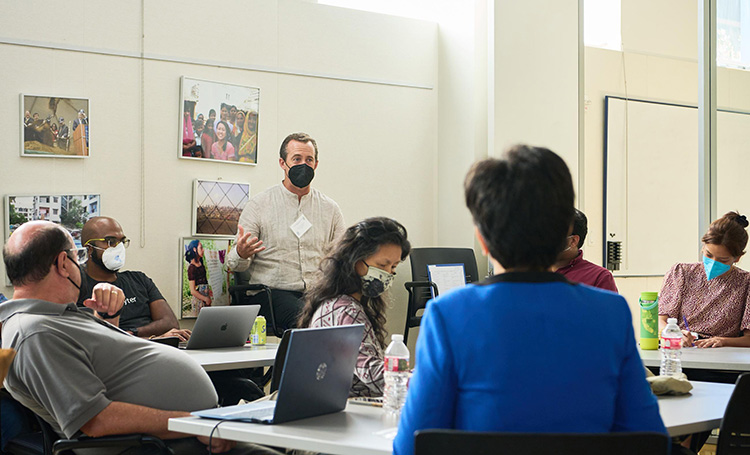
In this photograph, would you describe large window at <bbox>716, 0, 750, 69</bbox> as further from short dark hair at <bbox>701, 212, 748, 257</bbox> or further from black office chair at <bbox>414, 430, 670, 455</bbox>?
black office chair at <bbox>414, 430, 670, 455</bbox>

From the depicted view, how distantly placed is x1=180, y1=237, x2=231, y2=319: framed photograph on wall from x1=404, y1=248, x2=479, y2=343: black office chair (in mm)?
1361

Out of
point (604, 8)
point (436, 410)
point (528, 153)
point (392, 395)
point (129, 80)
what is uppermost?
point (604, 8)

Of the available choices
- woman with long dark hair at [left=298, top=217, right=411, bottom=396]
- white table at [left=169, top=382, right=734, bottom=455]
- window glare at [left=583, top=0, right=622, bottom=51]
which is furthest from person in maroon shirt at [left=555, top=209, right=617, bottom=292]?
window glare at [left=583, top=0, right=622, bottom=51]

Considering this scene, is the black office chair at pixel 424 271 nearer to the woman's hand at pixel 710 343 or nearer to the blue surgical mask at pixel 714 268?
Answer: the blue surgical mask at pixel 714 268

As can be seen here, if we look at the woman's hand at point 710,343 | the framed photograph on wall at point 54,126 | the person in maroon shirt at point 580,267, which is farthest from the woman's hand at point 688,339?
the framed photograph on wall at point 54,126

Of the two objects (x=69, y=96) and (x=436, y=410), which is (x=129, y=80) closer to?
(x=69, y=96)

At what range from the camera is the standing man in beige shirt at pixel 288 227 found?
531cm

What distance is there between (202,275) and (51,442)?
296cm

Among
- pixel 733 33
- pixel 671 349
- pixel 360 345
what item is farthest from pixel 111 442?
pixel 733 33

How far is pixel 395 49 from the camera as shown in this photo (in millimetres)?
6402

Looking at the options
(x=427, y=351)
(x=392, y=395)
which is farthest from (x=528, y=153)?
(x=392, y=395)

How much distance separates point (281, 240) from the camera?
5379 millimetres

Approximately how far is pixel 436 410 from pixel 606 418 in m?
0.33

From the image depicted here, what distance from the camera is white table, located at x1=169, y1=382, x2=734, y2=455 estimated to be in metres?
1.80
